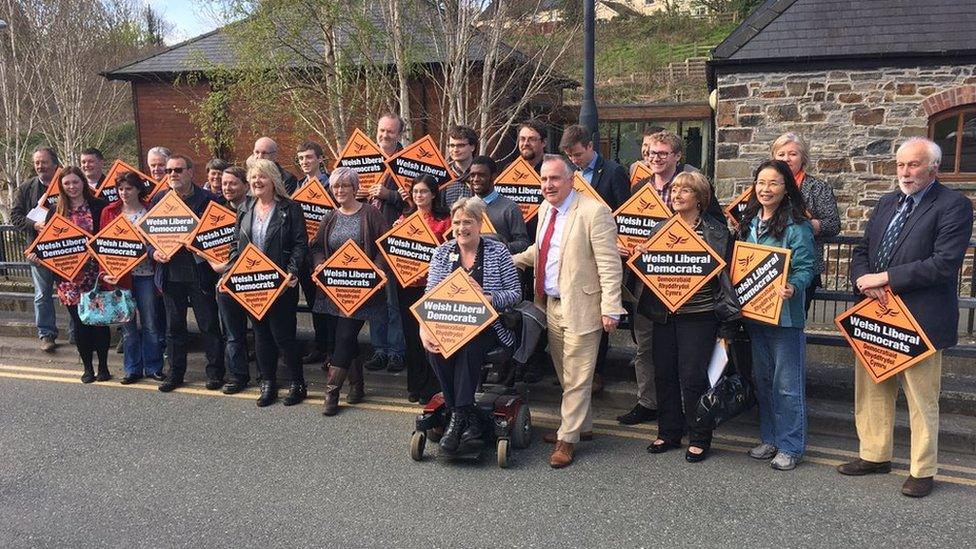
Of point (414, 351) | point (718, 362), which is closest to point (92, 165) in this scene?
point (414, 351)

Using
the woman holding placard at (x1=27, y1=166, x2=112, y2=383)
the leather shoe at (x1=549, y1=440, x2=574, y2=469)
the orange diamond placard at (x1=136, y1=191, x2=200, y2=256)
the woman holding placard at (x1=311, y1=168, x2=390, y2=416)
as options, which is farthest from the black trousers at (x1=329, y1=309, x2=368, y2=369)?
the woman holding placard at (x1=27, y1=166, x2=112, y2=383)

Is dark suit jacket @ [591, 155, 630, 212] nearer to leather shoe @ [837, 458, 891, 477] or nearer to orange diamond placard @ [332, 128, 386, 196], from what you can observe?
orange diamond placard @ [332, 128, 386, 196]

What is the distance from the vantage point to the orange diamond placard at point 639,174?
20.7 feet

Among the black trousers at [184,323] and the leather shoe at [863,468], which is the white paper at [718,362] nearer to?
the leather shoe at [863,468]

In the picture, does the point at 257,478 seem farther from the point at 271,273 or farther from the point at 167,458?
the point at 271,273

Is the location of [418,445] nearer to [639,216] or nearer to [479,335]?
[479,335]

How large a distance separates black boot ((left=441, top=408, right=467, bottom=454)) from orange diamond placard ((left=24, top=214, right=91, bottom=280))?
164 inches

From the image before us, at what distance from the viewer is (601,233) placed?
4875 mm

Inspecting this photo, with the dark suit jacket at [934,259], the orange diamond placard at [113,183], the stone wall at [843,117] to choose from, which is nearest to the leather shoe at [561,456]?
the dark suit jacket at [934,259]

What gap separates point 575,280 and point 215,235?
340 cm

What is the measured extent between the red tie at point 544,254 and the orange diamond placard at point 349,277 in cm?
143

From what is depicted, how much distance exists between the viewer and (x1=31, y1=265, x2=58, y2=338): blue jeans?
791cm

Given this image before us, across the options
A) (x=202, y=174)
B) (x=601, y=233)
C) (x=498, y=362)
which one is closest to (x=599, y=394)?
(x=498, y=362)

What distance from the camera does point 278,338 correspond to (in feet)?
20.9
